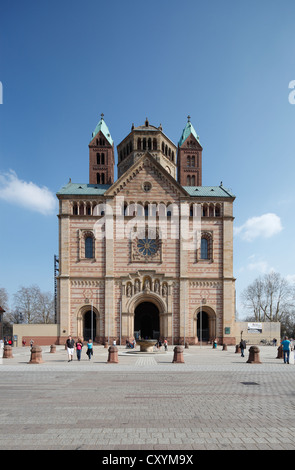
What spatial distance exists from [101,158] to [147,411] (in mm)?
51029

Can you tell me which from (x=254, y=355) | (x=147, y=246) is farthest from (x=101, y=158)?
(x=254, y=355)

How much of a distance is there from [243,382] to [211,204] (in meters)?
34.9

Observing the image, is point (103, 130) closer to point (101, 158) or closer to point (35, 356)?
point (101, 158)

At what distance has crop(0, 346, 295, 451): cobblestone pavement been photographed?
773 cm

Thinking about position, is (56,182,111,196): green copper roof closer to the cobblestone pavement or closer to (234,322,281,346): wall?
(234,322,281,346): wall

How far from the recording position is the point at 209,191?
51.1 metres

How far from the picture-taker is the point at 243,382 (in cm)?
1630

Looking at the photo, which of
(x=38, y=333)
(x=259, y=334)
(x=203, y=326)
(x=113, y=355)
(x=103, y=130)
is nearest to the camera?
(x=113, y=355)

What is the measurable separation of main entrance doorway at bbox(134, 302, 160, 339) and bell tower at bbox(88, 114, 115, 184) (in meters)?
19.8

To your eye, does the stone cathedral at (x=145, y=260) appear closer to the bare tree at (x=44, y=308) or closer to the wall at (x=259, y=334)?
the wall at (x=259, y=334)

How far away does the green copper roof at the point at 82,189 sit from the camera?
1909 inches

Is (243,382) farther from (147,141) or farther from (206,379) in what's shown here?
(147,141)
